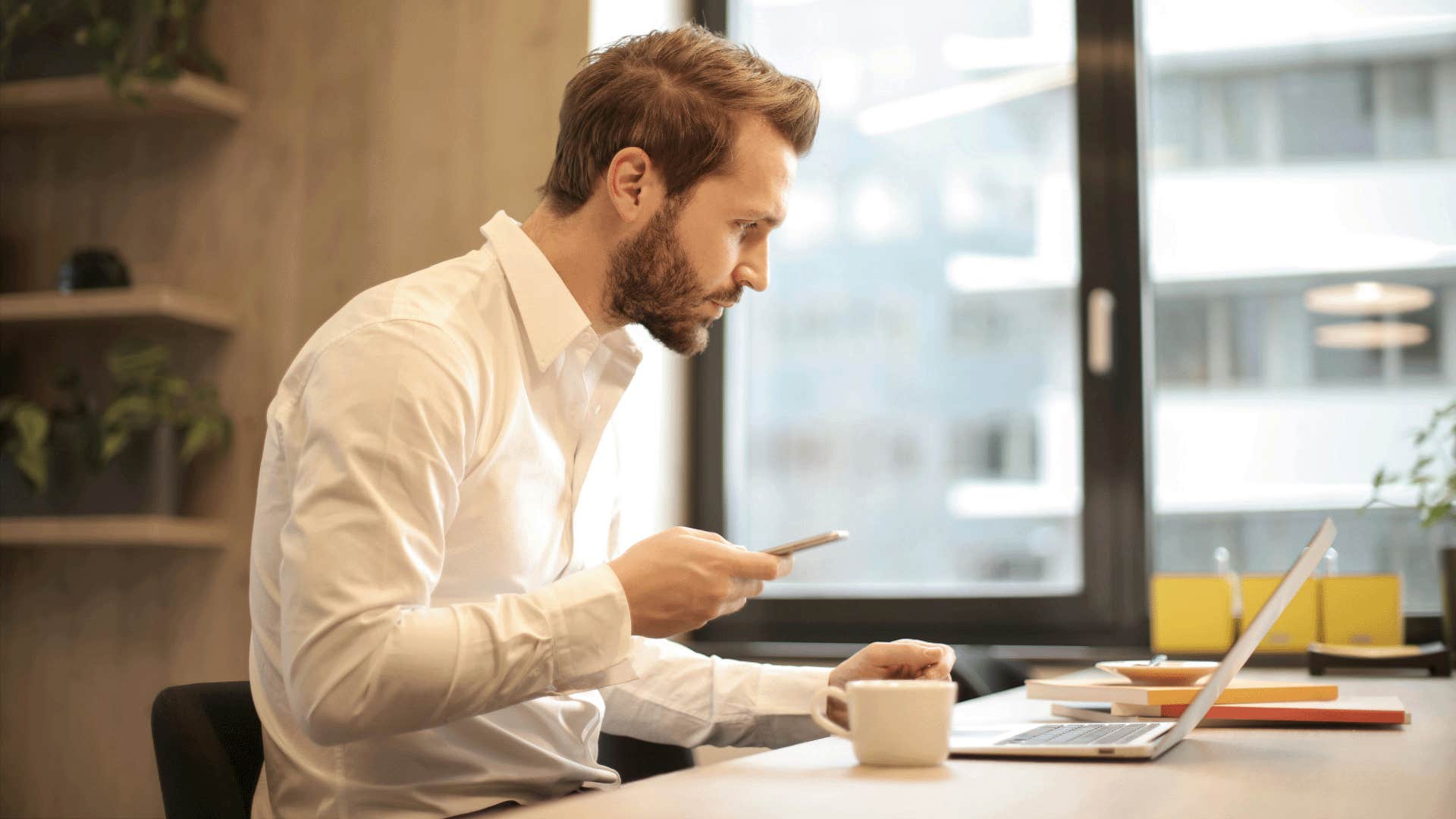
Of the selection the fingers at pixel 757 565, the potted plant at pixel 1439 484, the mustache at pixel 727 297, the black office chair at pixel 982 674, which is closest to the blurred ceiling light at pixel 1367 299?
the potted plant at pixel 1439 484

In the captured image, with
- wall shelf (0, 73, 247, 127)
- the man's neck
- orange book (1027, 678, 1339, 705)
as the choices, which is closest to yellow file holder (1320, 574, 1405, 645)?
orange book (1027, 678, 1339, 705)

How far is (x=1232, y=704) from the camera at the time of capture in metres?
1.33

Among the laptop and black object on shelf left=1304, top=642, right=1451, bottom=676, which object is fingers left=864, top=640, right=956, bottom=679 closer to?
the laptop

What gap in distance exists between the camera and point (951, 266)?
114 inches

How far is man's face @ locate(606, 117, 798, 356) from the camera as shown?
1551 mm

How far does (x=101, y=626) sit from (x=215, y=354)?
2.09 feet

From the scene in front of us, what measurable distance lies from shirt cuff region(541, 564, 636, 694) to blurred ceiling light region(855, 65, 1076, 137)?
2.04 meters

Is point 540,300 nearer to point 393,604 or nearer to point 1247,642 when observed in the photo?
point 393,604

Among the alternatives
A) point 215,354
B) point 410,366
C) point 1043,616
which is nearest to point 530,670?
point 410,366

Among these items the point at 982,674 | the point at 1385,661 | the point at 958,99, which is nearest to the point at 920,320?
the point at 958,99

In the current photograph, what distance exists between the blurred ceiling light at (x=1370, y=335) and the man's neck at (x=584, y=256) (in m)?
1.72

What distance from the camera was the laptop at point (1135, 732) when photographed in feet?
3.48

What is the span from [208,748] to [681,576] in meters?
0.46

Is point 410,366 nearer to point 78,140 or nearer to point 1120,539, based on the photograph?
point 1120,539
